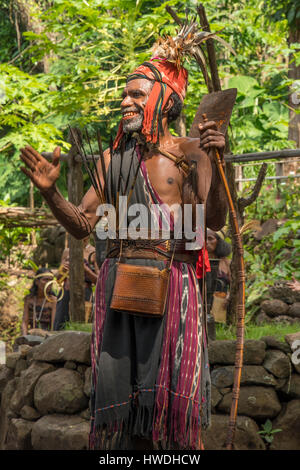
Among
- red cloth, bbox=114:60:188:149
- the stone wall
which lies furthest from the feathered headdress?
the stone wall

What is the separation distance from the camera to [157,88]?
2.86 meters

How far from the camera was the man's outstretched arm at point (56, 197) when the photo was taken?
8.18ft

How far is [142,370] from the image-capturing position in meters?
2.66

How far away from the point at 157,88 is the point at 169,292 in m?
0.98

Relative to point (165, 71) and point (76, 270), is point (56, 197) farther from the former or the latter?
point (76, 270)

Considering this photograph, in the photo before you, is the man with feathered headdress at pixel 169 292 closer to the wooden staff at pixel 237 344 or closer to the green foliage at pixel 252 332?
the wooden staff at pixel 237 344

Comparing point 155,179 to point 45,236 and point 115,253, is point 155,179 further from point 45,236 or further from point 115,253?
point 45,236

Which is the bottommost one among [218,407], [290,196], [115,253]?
[218,407]

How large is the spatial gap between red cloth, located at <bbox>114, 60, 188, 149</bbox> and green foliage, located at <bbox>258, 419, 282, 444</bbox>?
2570 mm

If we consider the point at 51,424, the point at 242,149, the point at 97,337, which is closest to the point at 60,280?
the point at 51,424

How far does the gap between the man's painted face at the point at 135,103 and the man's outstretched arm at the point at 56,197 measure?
261 millimetres

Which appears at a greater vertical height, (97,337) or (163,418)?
(97,337)

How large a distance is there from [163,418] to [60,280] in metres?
5.38

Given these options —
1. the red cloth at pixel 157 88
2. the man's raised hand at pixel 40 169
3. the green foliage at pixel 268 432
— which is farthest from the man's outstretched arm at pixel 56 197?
the green foliage at pixel 268 432
